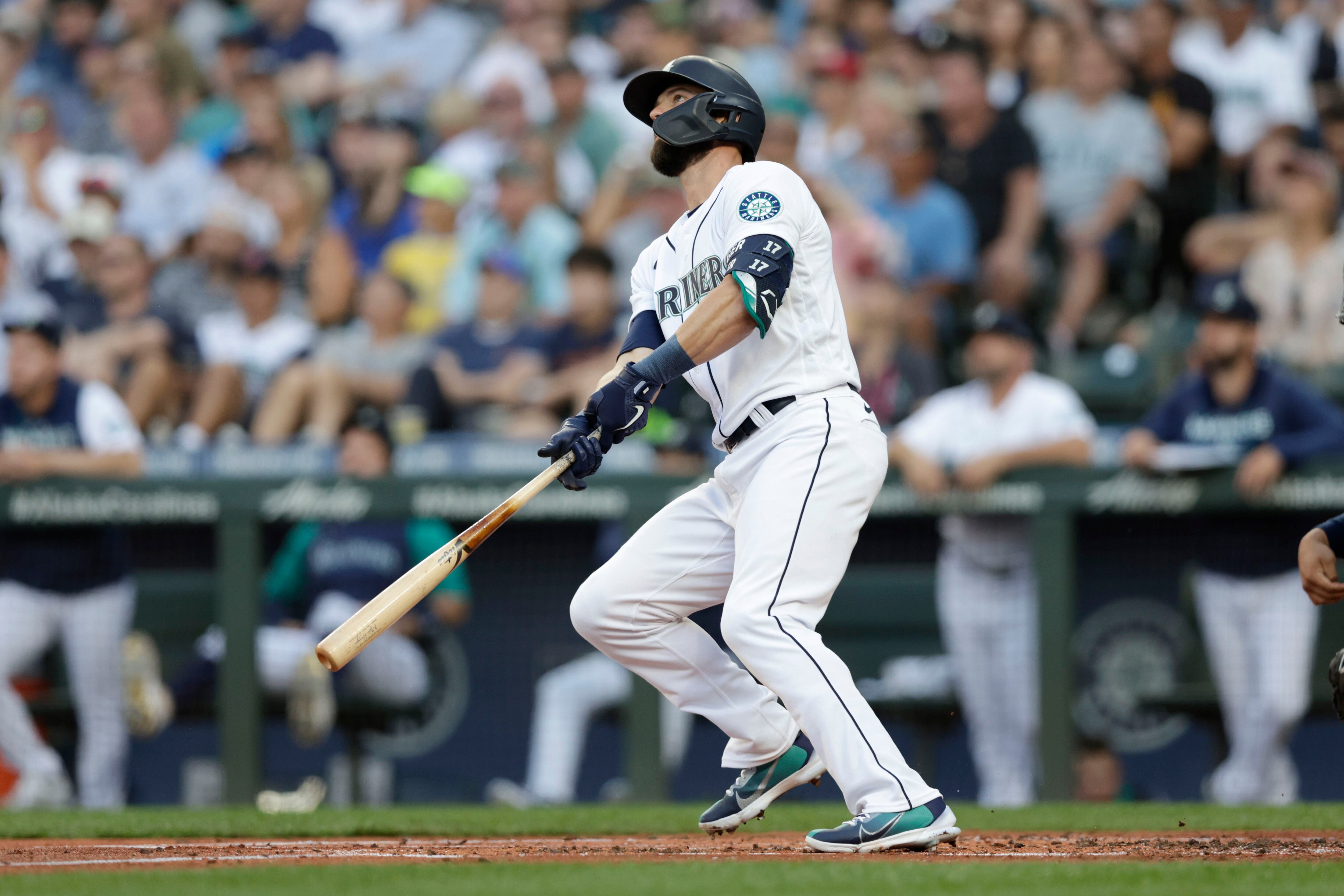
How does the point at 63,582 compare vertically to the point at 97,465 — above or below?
below

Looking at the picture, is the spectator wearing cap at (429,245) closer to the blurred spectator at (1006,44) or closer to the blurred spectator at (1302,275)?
the blurred spectator at (1006,44)

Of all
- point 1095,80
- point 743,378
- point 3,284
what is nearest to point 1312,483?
point 1095,80

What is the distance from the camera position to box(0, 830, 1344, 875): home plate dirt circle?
369 centimetres

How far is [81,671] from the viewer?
671 centimetres

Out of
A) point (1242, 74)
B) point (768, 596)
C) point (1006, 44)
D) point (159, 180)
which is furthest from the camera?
point (159, 180)

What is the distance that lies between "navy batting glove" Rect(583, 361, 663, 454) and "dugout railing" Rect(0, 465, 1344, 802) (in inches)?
104

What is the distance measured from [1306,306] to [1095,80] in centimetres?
160

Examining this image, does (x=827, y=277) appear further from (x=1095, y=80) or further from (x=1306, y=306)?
(x=1095, y=80)

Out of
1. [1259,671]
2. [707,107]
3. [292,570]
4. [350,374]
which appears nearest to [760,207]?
[707,107]

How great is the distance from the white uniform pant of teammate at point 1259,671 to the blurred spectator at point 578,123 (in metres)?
3.99

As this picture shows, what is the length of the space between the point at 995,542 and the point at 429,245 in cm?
355

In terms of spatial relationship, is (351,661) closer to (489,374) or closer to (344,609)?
(344,609)

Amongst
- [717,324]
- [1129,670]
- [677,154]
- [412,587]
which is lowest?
[1129,670]

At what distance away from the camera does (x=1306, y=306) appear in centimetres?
687
